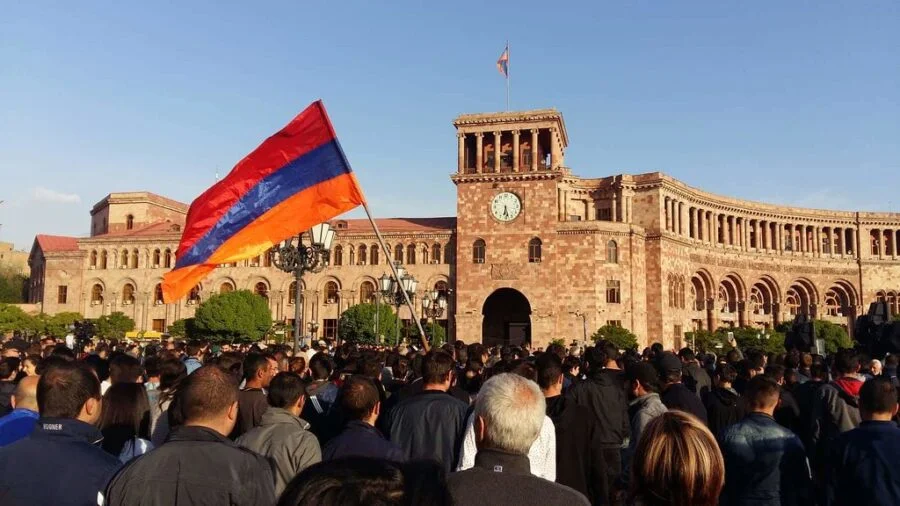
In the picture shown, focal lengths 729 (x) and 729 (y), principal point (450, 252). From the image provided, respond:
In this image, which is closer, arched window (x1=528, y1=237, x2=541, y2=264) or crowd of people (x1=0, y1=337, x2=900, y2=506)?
crowd of people (x1=0, y1=337, x2=900, y2=506)

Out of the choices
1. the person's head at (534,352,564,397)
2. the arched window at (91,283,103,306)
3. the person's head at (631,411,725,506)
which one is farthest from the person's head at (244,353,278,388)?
the arched window at (91,283,103,306)

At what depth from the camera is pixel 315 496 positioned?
6.04ft

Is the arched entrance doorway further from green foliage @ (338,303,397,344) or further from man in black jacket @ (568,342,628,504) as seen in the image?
man in black jacket @ (568,342,628,504)

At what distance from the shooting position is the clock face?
1826 inches

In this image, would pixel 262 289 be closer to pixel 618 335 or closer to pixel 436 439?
pixel 618 335

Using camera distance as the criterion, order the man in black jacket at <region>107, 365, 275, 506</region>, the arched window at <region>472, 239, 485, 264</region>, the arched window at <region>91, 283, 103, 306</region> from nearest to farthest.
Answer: the man in black jacket at <region>107, 365, 275, 506</region>
the arched window at <region>472, 239, 485, 264</region>
the arched window at <region>91, 283, 103, 306</region>

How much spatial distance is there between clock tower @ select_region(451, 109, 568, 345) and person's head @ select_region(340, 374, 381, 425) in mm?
40292

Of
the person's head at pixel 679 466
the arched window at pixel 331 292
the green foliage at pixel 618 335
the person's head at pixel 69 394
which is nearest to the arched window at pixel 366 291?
the arched window at pixel 331 292

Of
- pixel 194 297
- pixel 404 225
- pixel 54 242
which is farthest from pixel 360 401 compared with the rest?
pixel 54 242

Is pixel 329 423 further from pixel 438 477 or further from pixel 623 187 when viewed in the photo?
pixel 623 187

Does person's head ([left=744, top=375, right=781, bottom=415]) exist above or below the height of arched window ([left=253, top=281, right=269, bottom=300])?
below

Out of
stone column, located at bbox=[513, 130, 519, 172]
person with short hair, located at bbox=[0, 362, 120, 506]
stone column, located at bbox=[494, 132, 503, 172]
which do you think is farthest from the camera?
stone column, located at bbox=[494, 132, 503, 172]

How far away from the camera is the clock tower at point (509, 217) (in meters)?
45.7

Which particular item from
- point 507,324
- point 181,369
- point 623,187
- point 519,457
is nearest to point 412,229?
→ point 507,324
